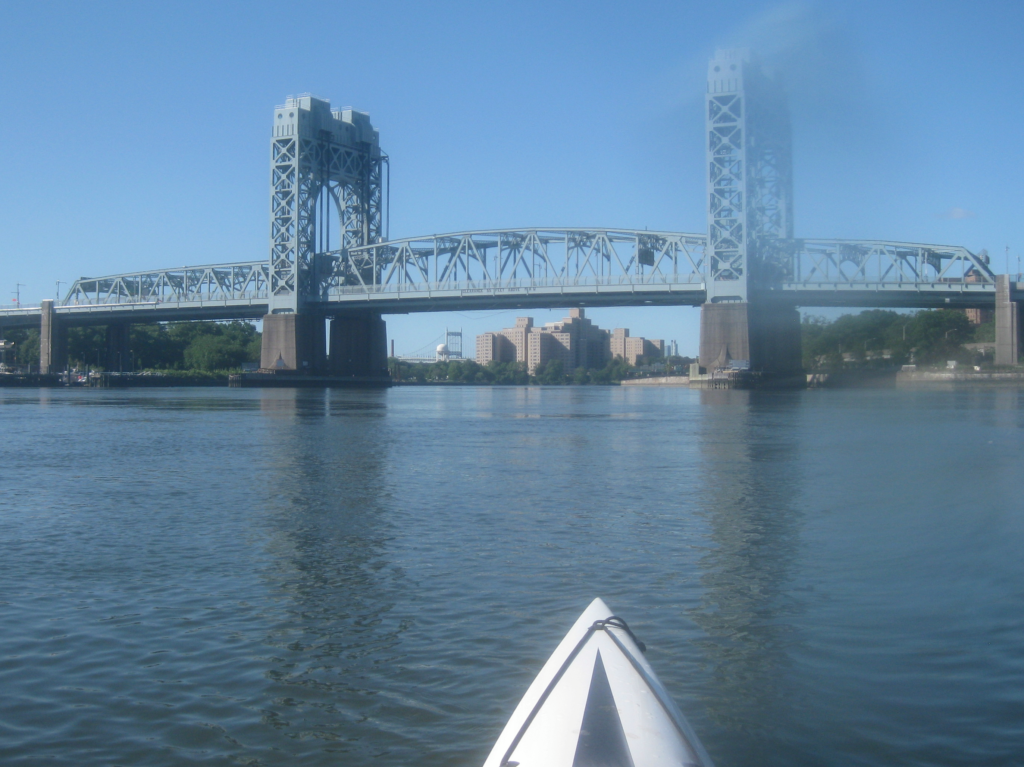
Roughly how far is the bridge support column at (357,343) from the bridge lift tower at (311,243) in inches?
4.4

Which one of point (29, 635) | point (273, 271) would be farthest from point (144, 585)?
point (273, 271)

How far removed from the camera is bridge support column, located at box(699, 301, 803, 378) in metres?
83.8

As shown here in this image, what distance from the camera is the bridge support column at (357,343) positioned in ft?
338

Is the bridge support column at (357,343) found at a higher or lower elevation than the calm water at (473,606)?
higher

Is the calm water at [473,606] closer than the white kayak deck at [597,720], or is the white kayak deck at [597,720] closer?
the white kayak deck at [597,720]

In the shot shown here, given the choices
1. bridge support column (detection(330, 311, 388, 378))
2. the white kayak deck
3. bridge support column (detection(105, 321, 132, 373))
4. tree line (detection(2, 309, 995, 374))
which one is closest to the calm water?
the white kayak deck

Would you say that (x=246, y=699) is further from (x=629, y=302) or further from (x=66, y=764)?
(x=629, y=302)

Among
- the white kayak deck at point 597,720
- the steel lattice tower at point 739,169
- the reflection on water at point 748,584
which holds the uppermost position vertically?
the steel lattice tower at point 739,169

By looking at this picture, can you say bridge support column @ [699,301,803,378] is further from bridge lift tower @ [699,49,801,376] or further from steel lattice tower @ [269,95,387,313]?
steel lattice tower @ [269,95,387,313]

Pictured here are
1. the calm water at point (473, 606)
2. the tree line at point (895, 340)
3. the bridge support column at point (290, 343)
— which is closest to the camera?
the calm water at point (473, 606)

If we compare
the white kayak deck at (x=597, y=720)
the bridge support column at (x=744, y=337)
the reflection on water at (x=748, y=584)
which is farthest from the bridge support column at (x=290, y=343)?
the white kayak deck at (x=597, y=720)

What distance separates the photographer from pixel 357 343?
104 metres

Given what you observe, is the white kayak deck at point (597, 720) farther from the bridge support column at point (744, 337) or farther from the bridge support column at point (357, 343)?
the bridge support column at point (357, 343)

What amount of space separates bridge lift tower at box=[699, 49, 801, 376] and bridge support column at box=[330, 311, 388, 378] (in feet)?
128
